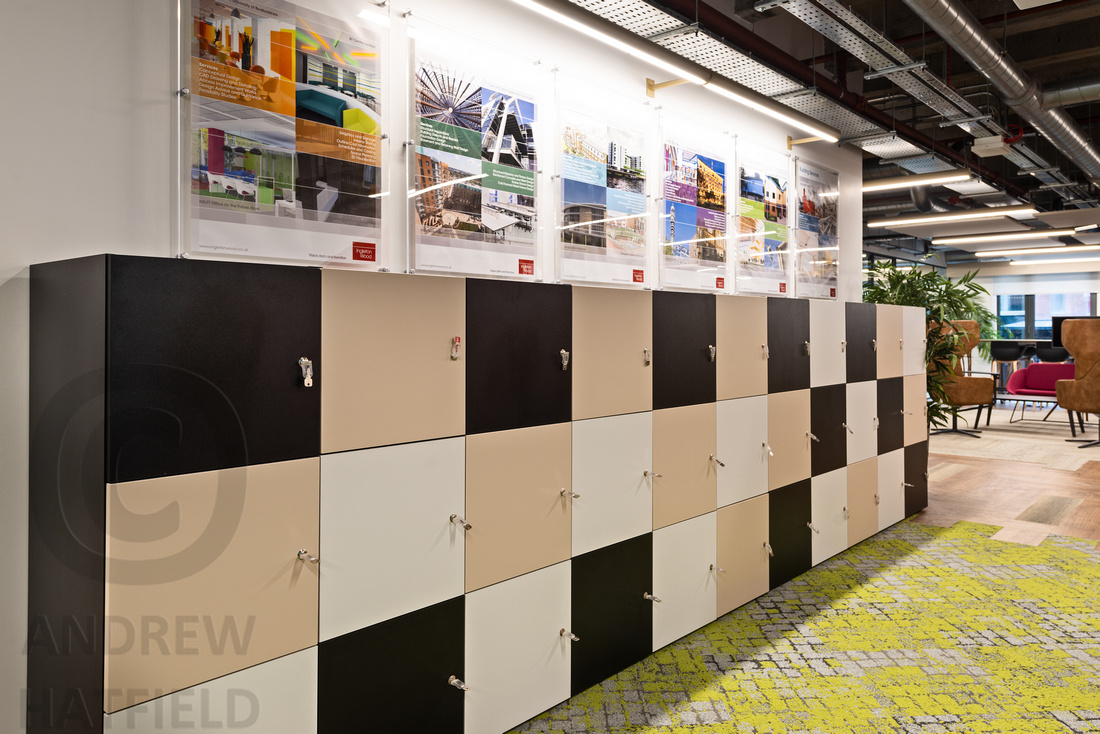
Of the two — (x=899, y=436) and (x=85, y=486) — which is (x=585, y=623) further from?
(x=899, y=436)

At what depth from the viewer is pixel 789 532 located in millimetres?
3584

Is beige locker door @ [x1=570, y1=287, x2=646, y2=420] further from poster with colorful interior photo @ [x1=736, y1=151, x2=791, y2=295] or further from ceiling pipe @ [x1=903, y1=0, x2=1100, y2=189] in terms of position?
ceiling pipe @ [x1=903, y1=0, x2=1100, y2=189]

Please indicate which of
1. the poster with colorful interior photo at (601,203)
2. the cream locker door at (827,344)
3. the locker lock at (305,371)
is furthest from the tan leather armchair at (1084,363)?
the locker lock at (305,371)

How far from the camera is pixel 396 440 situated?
6.23 feet

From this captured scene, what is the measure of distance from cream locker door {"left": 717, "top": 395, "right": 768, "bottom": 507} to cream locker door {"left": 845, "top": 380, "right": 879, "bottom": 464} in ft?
3.35

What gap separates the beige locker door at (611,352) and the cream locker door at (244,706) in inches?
46.4

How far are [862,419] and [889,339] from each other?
673mm

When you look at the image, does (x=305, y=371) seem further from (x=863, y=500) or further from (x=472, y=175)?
(x=863, y=500)

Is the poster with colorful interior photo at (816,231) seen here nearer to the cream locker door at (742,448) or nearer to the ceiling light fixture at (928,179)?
the ceiling light fixture at (928,179)

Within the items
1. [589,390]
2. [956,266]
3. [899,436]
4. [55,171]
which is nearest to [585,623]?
[589,390]

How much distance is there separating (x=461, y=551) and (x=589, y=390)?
2.46 feet

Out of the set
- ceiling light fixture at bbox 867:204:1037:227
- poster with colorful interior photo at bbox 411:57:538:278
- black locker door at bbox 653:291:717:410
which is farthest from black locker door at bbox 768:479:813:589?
ceiling light fixture at bbox 867:204:1037:227

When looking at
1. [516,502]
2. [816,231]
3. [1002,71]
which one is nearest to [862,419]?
[816,231]

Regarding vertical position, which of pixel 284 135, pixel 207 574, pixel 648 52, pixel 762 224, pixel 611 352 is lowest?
pixel 207 574
